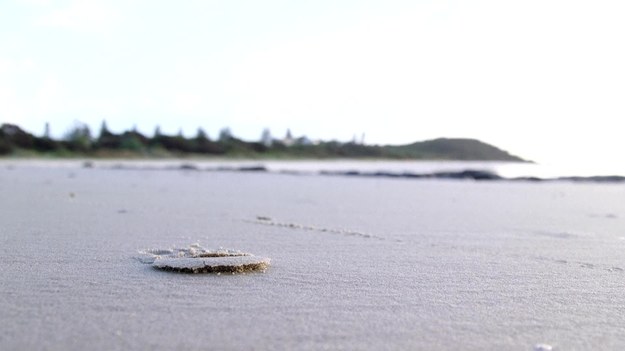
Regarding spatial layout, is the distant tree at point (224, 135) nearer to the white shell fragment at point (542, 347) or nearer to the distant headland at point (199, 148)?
the distant headland at point (199, 148)

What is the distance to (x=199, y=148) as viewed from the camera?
27.7 meters

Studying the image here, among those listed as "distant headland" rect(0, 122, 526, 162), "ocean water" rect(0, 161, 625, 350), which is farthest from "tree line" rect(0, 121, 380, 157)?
"ocean water" rect(0, 161, 625, 350)

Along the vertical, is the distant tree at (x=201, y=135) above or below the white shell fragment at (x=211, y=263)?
above

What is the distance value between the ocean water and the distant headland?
1948 cm

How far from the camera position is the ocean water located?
1497 mm

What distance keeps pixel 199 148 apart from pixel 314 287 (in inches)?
1031

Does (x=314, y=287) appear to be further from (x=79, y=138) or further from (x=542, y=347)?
(x=79, y=138)

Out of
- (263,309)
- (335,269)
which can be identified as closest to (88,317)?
(263,309)

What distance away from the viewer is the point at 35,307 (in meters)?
1.67

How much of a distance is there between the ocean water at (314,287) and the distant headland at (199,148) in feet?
63.9

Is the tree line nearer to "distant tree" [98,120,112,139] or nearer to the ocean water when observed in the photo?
"distant tree" [98,120,112,139]

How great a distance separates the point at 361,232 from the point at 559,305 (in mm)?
1721

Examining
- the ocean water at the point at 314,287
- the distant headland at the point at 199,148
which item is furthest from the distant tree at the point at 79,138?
the ocean water at the point at 314,287

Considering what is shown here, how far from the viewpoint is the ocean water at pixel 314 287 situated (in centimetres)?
150
